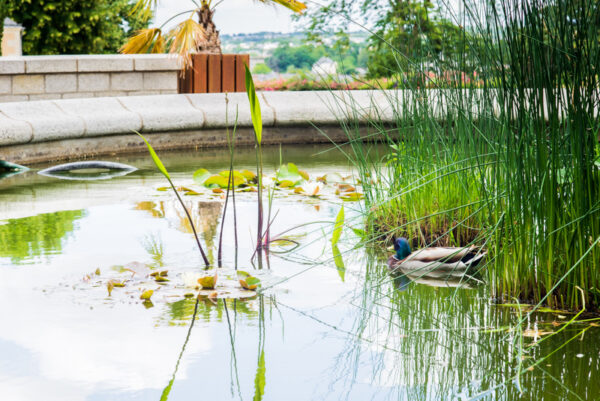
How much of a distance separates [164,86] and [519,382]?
8578mm

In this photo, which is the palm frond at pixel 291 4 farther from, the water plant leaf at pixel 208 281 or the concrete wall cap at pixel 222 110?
the water plant leaf at pixel 208 281

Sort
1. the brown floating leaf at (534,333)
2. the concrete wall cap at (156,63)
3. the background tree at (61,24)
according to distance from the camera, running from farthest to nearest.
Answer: the background tree at (61,24), the concrete wall cap at (156,63), the brown floating leaf at (534,333)

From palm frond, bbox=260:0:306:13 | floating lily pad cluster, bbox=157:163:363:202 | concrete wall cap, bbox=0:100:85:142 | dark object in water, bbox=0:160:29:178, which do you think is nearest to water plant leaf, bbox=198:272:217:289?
floating lily pad cluster, bbox=157:163:363:202

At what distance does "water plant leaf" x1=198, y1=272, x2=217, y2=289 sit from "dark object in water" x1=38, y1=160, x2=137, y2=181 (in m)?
3.36

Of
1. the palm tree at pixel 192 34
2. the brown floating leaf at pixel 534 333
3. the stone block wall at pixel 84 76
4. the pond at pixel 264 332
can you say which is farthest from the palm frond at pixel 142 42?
the brown floating leaf at pixel 534 333

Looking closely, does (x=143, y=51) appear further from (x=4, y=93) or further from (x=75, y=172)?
(x=75, y=172)

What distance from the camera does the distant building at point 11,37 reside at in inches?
717

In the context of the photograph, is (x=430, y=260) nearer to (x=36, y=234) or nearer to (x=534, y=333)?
(x=534, y=333)

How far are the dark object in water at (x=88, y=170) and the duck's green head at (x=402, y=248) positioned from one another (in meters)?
3.41

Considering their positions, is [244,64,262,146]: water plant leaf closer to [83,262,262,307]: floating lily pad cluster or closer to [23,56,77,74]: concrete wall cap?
[83,262,262,307]: floating lily pad cluster

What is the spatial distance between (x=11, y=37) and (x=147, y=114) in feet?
37.7

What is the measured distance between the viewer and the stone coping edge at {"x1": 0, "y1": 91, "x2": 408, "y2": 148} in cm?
725

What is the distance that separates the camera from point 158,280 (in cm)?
325

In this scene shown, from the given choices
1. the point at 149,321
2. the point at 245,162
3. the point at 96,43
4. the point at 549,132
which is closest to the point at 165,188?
the point at 245,162
